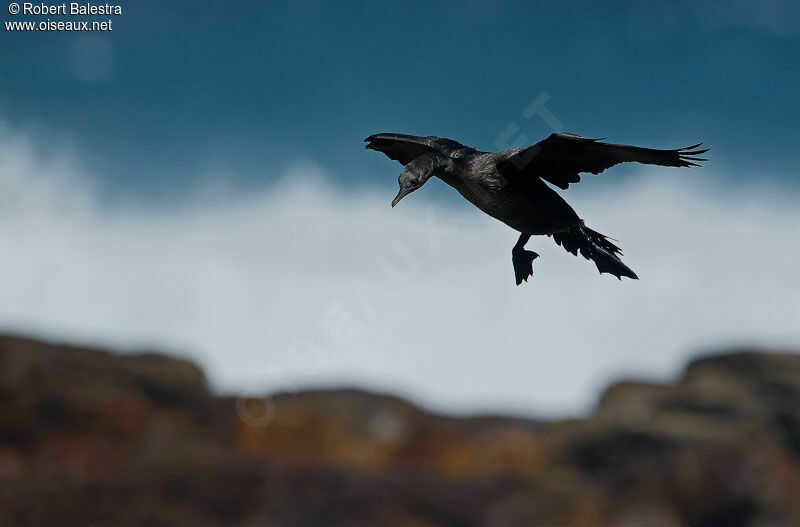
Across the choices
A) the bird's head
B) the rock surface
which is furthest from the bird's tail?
the rock surface

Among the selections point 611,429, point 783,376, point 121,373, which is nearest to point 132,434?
point 121,373

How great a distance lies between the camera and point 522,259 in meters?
4.34

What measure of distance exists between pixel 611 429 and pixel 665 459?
250 centimetres

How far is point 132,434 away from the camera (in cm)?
2942

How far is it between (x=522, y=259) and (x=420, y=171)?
808 millimetres

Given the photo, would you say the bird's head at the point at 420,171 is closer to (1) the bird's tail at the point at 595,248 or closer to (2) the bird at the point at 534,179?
(2) the bird at the point at 534,179

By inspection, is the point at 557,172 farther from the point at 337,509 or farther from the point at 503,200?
the point at 337,509

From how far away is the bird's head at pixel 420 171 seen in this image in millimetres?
3900

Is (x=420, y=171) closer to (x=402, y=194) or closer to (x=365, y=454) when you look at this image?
(x=402, y=194)

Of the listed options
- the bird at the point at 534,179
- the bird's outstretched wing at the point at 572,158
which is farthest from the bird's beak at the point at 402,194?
the bird's outstretched wing at the point at 572,158

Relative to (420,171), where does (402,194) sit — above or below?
below

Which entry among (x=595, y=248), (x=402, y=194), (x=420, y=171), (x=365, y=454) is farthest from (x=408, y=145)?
(x=365, y=454)

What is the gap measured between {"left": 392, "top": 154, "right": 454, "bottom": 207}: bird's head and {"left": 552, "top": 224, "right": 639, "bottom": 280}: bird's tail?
720 millimetres

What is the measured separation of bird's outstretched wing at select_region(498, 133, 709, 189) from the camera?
3617mm
